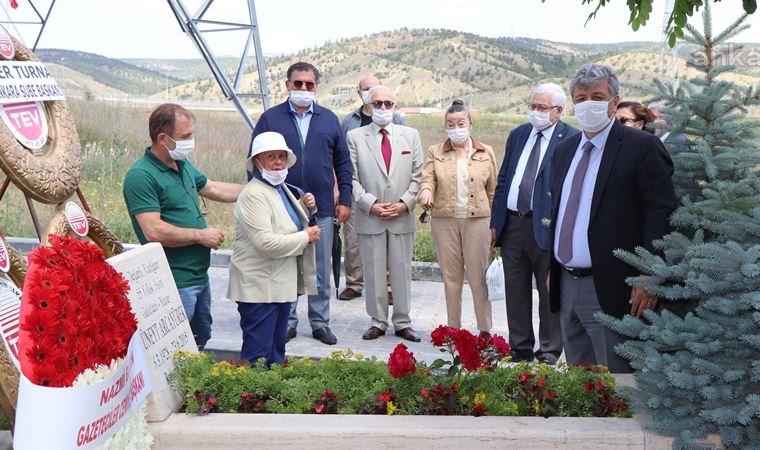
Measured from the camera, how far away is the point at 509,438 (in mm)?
3613

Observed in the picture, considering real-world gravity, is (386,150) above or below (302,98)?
below

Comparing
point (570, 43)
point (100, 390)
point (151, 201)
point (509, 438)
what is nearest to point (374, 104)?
point (151, 201)

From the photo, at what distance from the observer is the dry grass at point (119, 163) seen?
12.3 m

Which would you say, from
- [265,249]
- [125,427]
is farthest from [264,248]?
[125,427]

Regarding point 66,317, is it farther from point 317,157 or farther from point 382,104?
point 382,104

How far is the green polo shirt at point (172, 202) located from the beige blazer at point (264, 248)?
0.26 meters

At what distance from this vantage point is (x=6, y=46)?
14.5ft

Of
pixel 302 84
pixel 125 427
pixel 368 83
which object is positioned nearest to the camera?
pixel 125 427

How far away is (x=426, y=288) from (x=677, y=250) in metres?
6.50

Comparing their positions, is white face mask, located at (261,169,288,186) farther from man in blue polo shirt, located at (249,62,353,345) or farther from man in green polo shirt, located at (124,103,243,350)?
man in blue polo shirt, located at (249,62,353,345)

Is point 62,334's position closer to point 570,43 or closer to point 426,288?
point 426,288

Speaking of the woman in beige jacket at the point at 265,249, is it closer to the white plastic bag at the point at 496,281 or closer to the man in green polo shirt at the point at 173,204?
the man in green polo shirt at the point at 173,204

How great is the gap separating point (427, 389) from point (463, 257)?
3.67 metres

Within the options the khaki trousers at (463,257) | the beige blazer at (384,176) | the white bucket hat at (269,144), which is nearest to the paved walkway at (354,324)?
the khaki trousers at (463,257)
